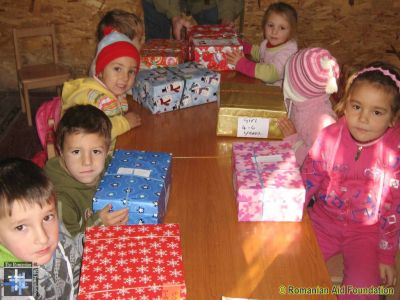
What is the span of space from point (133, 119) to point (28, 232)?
3.81 ft

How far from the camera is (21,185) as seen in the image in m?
→ 1.60

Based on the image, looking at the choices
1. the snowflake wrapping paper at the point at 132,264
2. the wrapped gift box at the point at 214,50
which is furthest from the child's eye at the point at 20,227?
the wrapped gift box at the point at 214,50

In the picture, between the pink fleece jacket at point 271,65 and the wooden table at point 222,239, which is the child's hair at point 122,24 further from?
the wooden table at point 222,239

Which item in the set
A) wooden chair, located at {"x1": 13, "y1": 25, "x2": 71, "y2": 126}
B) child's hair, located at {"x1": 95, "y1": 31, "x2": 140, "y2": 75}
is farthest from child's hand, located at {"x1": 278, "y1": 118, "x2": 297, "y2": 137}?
wooden chair, located at {"x1": 13, "y1": 25, "x2": 71, "y2": 126}

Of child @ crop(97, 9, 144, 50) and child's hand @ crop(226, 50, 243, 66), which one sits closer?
child's hand @ crop(226, 50, 243, 66)

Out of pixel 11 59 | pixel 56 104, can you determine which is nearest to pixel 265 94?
pixel 56 104

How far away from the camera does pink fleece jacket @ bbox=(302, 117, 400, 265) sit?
229 cm

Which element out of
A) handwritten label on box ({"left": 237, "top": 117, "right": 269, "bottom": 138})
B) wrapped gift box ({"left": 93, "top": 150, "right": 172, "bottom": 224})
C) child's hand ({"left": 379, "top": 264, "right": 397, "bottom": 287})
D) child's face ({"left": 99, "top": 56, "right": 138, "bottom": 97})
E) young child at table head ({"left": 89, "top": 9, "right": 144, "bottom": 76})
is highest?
young child at table head ({"left": 89, "top": 9, "right": 144, "bottom": 76})

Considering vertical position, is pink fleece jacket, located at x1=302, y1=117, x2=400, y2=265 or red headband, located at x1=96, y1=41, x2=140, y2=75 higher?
red headband, located at x1=96, y1=41, x2=140, y2=75

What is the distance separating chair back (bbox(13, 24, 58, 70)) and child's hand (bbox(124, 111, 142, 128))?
2.88 m

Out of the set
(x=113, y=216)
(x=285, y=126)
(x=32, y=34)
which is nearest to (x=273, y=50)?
(x=285, y=126)

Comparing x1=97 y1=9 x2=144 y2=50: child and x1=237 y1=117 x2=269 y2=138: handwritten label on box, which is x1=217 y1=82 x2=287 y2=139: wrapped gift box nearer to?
x1=237 y1=117 x2=269 y2=138: handwritten label on box

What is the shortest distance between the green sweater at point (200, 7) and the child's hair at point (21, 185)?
263 cm

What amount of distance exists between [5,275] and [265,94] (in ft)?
5.21
